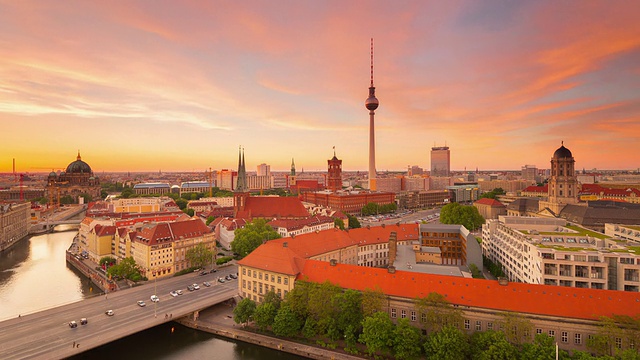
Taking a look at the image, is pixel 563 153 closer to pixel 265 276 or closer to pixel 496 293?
pixel 496 293

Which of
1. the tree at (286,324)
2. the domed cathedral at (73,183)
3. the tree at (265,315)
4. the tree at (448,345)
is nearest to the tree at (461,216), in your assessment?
the tree at (448,345)

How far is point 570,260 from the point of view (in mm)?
41719

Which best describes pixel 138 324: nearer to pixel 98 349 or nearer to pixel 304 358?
pixel 98 349

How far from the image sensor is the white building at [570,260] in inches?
1569

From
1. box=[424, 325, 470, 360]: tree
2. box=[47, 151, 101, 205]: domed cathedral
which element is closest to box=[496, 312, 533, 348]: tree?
box=[424, 325, 470, 360]: tree

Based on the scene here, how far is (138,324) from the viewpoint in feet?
131

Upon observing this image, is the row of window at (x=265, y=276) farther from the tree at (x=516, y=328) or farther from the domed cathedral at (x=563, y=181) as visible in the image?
the domed cathedral at (x=563, y=181)

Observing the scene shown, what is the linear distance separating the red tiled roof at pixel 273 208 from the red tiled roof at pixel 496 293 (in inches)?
2404

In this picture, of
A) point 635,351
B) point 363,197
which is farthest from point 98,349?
point 363,197

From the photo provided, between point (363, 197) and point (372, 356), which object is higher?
point (363, 197)

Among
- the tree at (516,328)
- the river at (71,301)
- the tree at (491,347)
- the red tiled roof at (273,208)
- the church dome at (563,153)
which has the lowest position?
the river at (71,301)

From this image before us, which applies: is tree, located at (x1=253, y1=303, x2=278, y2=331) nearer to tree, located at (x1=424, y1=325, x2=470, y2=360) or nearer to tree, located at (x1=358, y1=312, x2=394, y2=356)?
tree, located at (x1=358, y1=312, x2=394, y2=356)

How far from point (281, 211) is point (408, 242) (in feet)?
143

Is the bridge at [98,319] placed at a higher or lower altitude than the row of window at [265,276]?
lower
